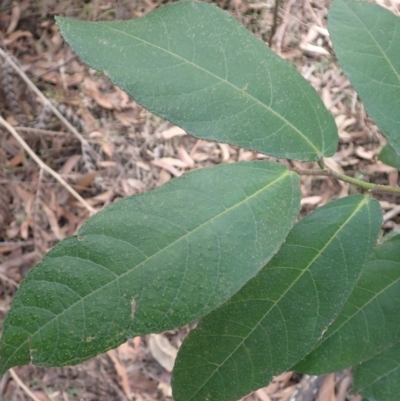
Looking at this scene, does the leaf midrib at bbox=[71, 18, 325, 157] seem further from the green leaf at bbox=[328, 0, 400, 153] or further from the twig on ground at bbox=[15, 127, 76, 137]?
the twig on ground at bbox=[15, 127, 76, 137]

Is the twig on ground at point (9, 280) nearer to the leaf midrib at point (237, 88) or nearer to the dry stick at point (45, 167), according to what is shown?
the dry stick at point (45, 167)

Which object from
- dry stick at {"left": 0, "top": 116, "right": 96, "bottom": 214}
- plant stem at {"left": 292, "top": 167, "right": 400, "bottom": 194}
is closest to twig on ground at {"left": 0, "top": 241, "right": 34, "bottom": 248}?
dry stick at {"left": 0, "top": 116, "right": 96, "bottom": 214}

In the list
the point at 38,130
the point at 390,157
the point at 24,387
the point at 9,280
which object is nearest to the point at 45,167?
the point at 38,130

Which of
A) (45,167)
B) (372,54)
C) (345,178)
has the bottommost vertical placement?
(45,167)

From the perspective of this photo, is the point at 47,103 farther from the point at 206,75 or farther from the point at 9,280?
the point at 206,75

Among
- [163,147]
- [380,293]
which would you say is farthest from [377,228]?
[163,147]

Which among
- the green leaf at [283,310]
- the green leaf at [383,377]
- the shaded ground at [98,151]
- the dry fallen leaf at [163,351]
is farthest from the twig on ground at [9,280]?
the green leaf at [383,377]
